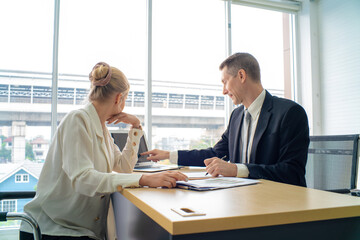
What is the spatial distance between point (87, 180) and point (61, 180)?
0.70 feet

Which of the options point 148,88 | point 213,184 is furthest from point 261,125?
point 148,88

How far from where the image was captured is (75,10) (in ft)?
9.20

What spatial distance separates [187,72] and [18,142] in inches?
67.0

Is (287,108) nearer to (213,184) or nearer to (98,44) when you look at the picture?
(213,184)

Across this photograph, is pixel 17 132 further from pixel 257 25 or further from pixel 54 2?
pixel 257 25

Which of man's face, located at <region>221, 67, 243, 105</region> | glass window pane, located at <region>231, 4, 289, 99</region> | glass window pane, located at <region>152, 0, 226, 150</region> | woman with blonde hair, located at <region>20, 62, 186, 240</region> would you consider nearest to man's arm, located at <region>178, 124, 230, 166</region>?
man's face, located at <region>221, 67, 243, 105</region>

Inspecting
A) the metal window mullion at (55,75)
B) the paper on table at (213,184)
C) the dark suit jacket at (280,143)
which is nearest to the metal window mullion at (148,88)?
the metal window mullion at (55,75)

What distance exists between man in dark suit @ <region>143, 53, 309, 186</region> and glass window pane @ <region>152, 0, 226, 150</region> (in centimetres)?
100

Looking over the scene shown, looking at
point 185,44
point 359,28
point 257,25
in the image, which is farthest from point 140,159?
point 359,28

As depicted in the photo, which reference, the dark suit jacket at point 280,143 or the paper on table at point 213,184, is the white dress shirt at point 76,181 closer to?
the paper on table at point 213,184

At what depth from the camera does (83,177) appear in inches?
43.8

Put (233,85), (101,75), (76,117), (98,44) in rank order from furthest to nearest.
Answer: (98,44)
(233,85)
(101,75)
(76,117)

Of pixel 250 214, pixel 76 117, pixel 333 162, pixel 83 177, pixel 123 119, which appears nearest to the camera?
pixel 250 214

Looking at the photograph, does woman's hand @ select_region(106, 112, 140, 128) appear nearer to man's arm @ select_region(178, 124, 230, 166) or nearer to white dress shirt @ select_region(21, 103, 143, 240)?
white dress shirt @ select_region(21, 103, 143, 240)
